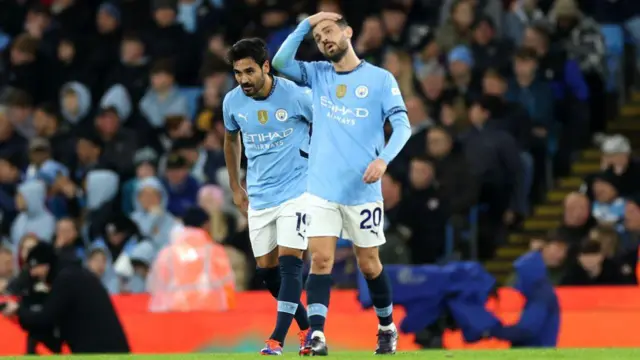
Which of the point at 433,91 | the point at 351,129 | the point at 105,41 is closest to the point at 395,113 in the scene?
the point at 351,129

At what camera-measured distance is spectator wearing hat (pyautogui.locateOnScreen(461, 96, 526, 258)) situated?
18.5 meters

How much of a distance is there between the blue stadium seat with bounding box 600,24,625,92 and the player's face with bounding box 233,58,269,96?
29.6 feet

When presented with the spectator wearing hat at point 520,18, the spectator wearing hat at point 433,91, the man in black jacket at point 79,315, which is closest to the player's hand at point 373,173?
the man in black jacket at point 79,315

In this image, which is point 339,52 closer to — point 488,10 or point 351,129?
point 351,129

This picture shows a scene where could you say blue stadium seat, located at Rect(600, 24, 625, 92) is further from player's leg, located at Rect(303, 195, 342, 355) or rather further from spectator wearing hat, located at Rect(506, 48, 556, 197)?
player's leg, located at Rect(303, 195, 342, 355)

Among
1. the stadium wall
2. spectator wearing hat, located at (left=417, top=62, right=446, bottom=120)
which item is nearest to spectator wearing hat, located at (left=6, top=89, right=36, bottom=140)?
spectator wearing hat, located at (left=417, top=62, right=446, bottom=120)

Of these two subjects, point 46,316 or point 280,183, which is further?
point 46,316

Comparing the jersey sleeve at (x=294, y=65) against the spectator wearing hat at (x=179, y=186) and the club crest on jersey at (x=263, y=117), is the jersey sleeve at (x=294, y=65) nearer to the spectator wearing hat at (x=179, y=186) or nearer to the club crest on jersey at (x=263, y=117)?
the club crest on jersey at (x=263, y=117)

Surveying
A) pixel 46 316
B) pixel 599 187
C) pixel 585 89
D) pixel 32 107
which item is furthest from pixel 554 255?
pixel 32 107

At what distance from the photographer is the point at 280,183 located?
39.3ft

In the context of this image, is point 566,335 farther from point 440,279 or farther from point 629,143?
point 629,143

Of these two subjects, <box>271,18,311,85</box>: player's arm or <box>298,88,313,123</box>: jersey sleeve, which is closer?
<box>271,18,311,85</box>: player's arm

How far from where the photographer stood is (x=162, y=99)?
2088 cm

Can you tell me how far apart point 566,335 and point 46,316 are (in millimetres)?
4390
